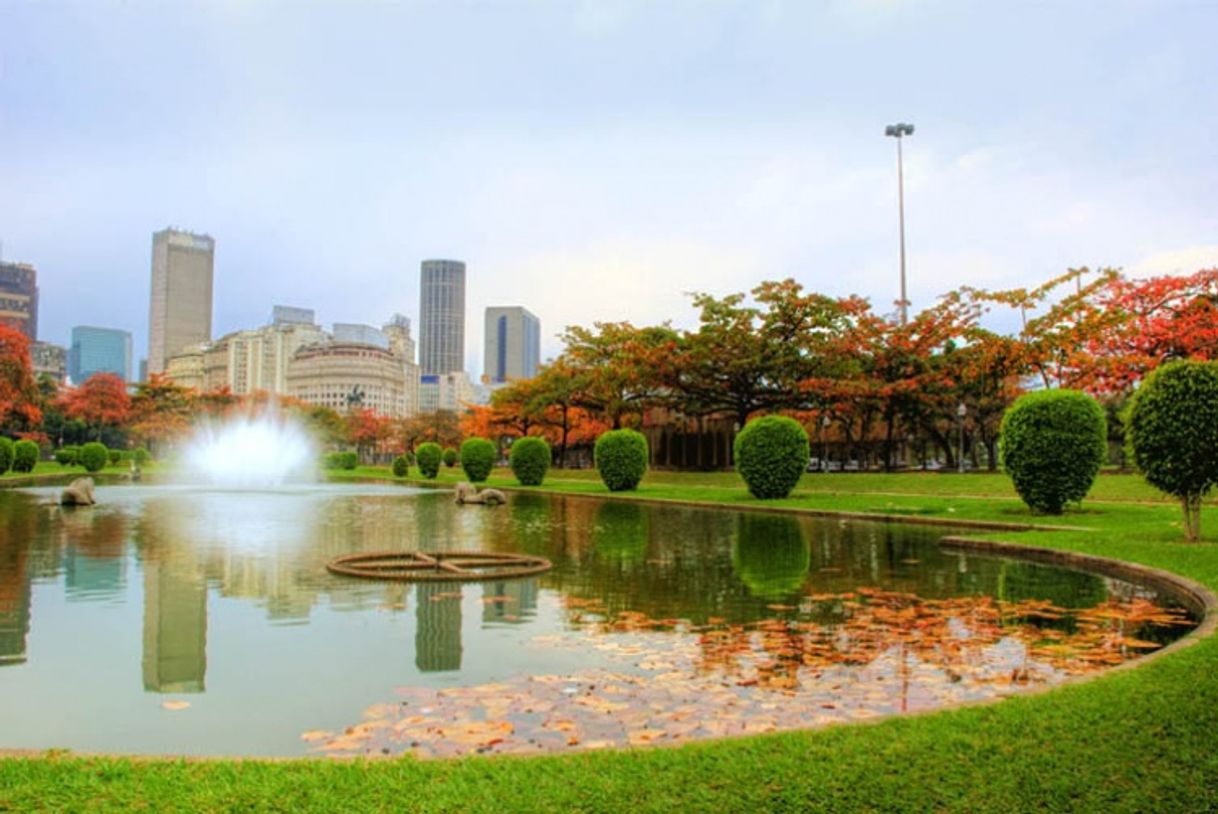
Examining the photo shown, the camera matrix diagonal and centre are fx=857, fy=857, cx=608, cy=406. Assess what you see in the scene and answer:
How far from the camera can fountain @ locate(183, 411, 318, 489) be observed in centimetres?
4436

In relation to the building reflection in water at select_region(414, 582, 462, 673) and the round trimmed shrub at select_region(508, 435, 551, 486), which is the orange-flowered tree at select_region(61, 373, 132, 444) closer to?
the round trimmed shrub at select_region(508, 435, 551, 486)

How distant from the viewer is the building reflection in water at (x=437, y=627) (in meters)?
5.53

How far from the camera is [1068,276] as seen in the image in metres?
28.7

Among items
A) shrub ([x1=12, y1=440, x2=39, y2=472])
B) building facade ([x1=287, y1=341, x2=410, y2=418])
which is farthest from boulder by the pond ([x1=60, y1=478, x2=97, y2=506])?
building facade ([x1=287, y1=341, x2=410, y2=418])

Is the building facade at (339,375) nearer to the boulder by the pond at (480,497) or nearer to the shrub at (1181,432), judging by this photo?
the boulder by the pond at (480,497)

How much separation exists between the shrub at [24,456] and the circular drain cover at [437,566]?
1405 inches

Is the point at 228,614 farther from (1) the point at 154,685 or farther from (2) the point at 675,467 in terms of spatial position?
(2) the point at 675,467

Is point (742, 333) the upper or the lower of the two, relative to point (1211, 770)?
upper

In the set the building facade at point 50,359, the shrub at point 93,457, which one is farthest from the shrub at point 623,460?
the building facade at point 50,359

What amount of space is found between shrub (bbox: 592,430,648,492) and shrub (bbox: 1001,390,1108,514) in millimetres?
15192

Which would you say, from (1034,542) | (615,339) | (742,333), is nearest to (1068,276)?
(742,333)

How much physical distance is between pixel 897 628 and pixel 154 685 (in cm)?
501

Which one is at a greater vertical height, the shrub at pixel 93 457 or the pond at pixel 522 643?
the shrub at pixel 93 457

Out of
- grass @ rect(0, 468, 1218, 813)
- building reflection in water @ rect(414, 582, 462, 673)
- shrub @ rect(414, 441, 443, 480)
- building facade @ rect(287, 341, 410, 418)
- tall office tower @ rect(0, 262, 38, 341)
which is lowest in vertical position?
building reflection in water @ rect(414, 582, 462, 673)
